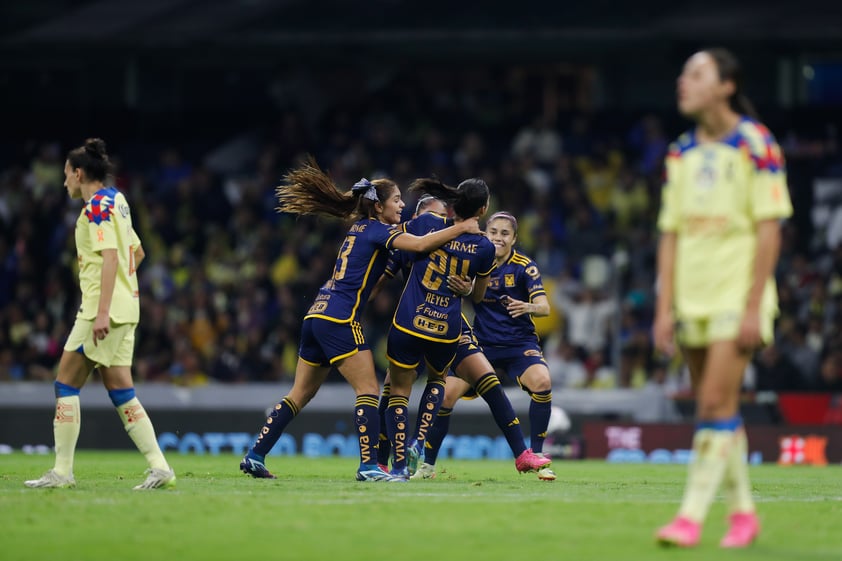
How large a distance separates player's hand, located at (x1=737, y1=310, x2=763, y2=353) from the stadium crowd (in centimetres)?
1596

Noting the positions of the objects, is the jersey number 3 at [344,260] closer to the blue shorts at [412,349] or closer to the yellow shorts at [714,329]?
the blue shorts at [412,349]

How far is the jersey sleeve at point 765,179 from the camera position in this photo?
7219 mm

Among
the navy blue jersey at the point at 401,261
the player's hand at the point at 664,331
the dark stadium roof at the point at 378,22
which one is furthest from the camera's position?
the dark stadium roof at the point at 378,22

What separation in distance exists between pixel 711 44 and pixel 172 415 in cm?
1219

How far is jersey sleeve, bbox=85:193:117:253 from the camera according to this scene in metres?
9.96

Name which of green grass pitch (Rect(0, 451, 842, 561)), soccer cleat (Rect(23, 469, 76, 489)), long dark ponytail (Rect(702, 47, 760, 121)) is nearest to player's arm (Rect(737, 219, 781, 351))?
long dark ponytail (Rect(702, 47, 760, 121))

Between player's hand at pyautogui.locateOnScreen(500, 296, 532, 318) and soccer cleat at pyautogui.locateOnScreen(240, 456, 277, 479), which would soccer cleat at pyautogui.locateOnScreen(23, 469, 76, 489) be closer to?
soccer cleat at pyautogui.locateOnScreen(240, 456, 277, 479)

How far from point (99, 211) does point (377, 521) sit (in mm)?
3386

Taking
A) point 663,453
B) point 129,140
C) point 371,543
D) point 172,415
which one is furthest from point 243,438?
point 371,543

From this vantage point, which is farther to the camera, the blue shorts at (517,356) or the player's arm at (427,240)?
the blue shorts at (517,356)

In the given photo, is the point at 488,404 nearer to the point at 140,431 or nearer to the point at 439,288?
the point at 439,288

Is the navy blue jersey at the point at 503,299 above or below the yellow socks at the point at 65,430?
above

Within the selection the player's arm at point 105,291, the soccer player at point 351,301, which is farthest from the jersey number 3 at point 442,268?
the player's arm at point 105,291

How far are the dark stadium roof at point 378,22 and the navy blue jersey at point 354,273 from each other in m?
15.3
